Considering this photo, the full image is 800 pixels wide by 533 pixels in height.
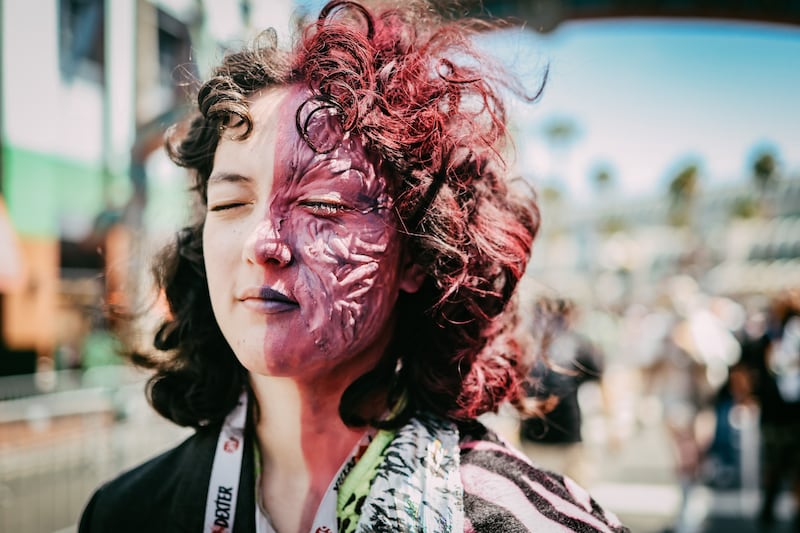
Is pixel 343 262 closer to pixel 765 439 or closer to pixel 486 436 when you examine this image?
pixel 486 436

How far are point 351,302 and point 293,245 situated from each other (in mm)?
155

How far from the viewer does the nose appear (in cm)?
115

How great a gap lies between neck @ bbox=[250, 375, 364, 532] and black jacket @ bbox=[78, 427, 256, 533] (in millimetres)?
68

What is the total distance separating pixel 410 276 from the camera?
1340 millimetres

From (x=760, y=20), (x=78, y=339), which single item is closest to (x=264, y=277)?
(x=760, y=20)

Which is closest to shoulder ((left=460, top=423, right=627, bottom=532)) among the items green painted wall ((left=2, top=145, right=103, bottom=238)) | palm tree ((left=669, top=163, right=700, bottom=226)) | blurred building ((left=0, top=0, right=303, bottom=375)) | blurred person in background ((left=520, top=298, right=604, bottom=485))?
blurred person in background ((left=520, top=298, right=604, bottom=485))

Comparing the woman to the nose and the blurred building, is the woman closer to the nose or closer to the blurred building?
the nose

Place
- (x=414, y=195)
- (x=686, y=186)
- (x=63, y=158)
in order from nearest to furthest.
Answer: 1. (x=414, y=195)
2. (x=63, y=158)
3. (x=686, y=186)

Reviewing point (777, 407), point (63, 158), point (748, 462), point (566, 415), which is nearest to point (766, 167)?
point (748, 462)

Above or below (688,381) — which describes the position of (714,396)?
below

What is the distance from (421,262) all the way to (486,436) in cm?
42

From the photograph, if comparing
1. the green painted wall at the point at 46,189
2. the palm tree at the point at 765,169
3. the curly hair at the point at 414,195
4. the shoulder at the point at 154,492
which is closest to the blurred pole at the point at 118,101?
the green painted wall at the point at 46,189

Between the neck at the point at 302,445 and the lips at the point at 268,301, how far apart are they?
0.19 meters

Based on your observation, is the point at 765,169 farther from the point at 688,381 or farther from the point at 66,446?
the point at 66,446
